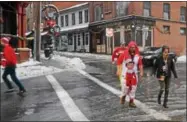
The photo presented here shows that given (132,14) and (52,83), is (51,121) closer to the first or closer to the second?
(52,83)

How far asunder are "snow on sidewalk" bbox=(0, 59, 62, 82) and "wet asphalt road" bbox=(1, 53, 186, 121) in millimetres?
706

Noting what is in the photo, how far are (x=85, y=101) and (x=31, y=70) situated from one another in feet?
25.2

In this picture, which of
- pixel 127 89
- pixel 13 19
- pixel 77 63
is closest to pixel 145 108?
pixel 127 89

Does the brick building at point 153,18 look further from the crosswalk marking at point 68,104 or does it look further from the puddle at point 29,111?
the puddle at point 29,111

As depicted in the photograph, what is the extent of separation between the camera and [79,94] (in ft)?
62.0

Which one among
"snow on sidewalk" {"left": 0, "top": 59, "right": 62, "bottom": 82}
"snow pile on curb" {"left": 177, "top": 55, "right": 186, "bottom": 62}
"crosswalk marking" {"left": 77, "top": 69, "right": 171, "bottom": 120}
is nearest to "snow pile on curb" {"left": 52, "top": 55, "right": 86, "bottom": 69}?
"snow on sidewalk" {"left": 0, "top": 59, "right": 62, "bottom": 82}

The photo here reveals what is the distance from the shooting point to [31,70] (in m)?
24.6

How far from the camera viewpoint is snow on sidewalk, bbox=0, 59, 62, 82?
76.6ft

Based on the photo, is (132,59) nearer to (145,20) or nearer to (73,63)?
(145,20)

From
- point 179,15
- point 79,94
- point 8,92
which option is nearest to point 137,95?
point 79,94

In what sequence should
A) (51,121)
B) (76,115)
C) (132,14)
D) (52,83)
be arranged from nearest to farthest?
(51,121)
(76,115)
(52,83)
(132,14)

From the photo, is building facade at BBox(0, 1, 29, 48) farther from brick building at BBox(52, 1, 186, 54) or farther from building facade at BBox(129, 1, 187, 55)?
building facade at BBox(129, 1, 187, 55)

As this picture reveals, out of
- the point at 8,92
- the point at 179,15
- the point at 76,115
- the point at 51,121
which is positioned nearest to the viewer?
the point at 51,121

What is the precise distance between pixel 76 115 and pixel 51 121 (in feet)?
4.01
